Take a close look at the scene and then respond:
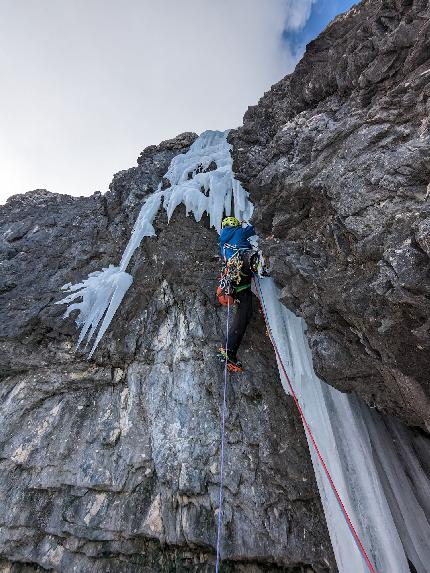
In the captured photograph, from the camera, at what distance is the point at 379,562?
3.03 metres

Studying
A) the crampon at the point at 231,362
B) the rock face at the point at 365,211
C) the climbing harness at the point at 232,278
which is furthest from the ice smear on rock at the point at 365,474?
the climbing harness at the point at 232,278

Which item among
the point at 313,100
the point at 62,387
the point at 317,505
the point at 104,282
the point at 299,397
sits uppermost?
the point at 313,100

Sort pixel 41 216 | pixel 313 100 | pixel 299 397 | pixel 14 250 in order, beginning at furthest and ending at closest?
pixel 41 216 → pixel 14 250 → pixel 313 100 → pixel 299 397

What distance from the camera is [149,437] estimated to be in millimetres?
4750

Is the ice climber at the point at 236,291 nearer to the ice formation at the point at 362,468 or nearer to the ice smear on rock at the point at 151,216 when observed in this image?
the ice formation at the point at 362,468

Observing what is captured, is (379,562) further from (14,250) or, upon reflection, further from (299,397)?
(14,250)

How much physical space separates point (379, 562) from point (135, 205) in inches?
271

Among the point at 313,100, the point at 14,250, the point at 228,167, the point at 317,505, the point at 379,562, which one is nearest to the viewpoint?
the point at 379,562

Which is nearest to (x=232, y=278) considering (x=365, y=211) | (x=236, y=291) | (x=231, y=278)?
(x=231, y=278)

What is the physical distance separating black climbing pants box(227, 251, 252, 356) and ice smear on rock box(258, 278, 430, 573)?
670mm

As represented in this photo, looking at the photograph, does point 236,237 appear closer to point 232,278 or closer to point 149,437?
point 232,278

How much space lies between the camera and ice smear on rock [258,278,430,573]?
10.3 feet

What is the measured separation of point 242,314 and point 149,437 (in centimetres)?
211

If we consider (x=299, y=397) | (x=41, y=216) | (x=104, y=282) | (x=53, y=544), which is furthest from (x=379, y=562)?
(x=41, y=216)
